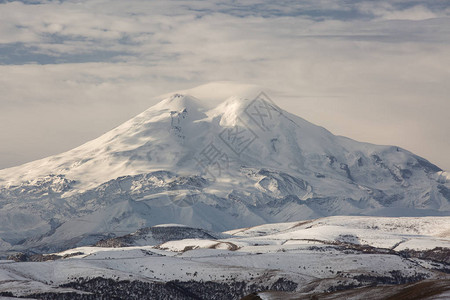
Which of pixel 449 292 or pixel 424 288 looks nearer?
pixel 449 292

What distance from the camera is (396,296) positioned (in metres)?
197

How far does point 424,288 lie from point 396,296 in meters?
6.81

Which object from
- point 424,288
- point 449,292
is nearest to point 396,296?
point 424,288

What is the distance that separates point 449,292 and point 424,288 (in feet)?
59.9

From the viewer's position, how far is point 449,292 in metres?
176

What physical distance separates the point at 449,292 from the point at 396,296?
22.4 m

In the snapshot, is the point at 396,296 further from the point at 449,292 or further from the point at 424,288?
the point at 449,292

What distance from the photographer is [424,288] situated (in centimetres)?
19388

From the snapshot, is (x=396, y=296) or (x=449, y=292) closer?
(x=449, y=292)
